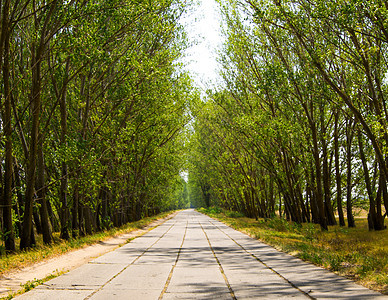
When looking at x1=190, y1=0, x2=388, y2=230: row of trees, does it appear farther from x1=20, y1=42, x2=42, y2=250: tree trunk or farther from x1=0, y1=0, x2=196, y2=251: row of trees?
x1=20, y1=42, x2=42, y2=250: tree trunk

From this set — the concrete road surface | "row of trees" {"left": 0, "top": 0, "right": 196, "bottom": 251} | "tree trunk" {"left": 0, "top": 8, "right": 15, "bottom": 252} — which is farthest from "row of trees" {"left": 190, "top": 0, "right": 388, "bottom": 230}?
"tree trunk" {"left": 0, "top": 8, "right": 15, "bottom": 252}

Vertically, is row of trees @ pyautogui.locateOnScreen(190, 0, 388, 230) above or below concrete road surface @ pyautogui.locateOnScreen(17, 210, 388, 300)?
above

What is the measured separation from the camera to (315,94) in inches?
541

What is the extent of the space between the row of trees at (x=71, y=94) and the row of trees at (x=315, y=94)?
3.49m

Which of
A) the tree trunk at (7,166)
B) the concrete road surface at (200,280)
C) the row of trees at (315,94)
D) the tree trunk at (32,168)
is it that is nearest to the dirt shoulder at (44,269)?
the concrete road surface at (200,280)

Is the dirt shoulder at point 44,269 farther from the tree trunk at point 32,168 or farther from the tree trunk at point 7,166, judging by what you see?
the tree trunk at point 7,166

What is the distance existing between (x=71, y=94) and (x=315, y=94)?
32.2 feet

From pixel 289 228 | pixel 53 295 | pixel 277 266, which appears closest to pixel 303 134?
pixel 289 228

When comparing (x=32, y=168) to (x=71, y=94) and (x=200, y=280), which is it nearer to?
(x=71, y=94)

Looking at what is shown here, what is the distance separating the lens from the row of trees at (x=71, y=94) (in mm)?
10258

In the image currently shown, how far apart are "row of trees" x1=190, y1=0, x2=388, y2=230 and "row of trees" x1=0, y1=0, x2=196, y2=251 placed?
3.49m

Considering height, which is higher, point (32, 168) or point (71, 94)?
point (71, 94)

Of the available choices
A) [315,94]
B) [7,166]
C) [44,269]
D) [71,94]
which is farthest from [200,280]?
[71,94]

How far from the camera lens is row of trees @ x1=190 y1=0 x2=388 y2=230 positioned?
447 inches
